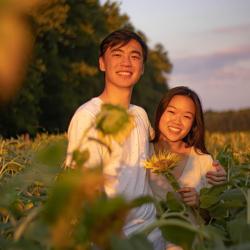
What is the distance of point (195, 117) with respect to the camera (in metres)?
2.04

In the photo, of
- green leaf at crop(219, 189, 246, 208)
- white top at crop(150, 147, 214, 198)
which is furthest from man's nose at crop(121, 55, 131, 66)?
green leaf at crop(219, 189, 246, 208)

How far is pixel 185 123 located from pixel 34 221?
59.6 inches

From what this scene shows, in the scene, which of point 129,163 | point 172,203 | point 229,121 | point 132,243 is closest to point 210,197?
point 172,203

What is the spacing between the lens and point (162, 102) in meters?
2.05

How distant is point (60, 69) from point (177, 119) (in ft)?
49.8

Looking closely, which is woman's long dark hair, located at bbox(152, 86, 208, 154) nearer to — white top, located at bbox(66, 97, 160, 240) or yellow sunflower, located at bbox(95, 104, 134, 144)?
white top, located at bbox(66, 97, 160, 240)

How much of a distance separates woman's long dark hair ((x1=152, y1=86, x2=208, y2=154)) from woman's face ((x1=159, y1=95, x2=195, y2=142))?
0.9 inches

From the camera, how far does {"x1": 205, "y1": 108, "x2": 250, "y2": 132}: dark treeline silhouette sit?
60.6 feet

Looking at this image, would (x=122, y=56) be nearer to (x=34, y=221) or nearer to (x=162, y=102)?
(x=162, y=102)

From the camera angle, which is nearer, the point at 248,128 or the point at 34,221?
the point at 34,221

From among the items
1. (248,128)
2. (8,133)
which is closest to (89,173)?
(8,133)

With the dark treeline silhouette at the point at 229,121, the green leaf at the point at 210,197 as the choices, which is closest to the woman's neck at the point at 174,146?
the green leaf at the point at 210,197

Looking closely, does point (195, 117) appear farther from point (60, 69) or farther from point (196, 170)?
point (60, 69)

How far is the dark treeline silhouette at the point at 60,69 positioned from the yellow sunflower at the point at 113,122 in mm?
14419
